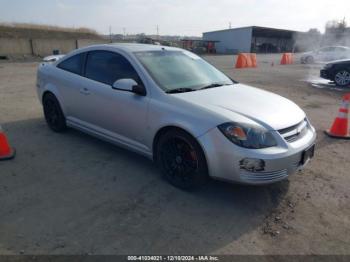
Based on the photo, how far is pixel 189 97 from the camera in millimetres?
3693

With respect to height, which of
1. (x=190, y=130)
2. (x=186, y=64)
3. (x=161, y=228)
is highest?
(x=186, y=64)

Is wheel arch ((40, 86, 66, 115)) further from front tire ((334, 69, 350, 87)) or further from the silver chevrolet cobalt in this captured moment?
front tire ((334, 69, 350, 87))

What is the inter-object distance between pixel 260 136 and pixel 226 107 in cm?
52

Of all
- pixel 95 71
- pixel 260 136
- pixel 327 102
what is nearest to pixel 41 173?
pixel 95 71

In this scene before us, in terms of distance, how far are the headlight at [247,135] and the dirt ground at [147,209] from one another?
729 mm

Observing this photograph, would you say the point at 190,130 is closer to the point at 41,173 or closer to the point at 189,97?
the point at 189,97

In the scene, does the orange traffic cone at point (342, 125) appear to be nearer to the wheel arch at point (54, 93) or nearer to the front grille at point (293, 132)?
the front grille at point (293, 132)

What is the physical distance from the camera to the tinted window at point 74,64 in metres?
5.00

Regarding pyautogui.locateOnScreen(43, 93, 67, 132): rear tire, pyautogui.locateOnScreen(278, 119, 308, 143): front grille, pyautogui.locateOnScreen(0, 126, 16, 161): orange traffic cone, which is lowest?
pyautogui.locateOnScreen(0, 126, 16, 161): orange traffic cone

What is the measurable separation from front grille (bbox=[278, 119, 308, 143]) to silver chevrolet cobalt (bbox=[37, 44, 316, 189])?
1cm

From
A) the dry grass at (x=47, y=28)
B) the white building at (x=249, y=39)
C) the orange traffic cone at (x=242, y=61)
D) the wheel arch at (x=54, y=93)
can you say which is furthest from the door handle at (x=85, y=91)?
the white building at (x=249, y=39)

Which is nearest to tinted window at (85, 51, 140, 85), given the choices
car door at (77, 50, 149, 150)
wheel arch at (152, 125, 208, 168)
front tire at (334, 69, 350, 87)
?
car door at (77, 50, 149, 150)

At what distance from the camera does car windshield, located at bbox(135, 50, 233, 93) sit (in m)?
4.00

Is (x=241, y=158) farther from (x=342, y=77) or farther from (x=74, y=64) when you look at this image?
(x=342, y=77)
